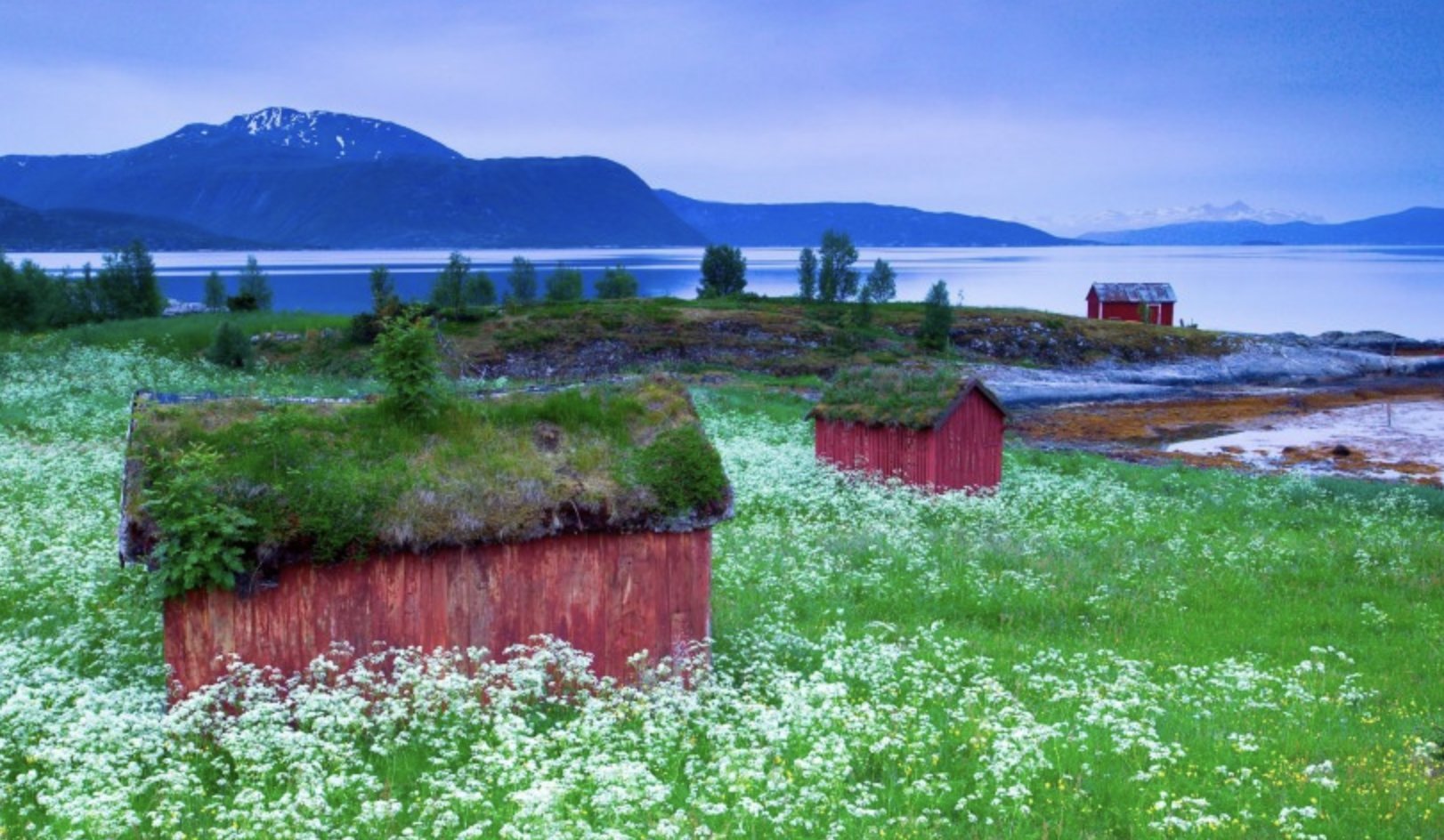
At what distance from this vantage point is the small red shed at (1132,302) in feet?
347

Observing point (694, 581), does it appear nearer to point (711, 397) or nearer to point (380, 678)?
point (380, 678)

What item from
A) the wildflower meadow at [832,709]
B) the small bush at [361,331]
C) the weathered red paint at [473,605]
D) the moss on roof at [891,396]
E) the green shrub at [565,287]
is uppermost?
the green shrub at [565,287]

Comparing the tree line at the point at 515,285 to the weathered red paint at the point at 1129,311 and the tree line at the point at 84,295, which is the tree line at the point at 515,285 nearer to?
the tree line at the point at 84,295

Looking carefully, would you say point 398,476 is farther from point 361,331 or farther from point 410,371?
point 361,331

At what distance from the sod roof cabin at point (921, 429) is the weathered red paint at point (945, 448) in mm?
24

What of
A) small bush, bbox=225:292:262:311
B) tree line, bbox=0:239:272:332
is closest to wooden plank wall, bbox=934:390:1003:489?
tree line, bbox=0:239:272:332

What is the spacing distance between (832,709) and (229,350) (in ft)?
184

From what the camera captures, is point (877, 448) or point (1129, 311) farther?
point (1129, 311)

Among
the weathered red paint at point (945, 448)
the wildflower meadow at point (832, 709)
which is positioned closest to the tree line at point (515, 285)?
the weathered red paint at point (945, 448)

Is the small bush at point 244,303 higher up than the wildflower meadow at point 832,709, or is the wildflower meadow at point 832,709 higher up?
the small bush at point 244,303

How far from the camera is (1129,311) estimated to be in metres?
106

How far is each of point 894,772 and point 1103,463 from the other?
101ft

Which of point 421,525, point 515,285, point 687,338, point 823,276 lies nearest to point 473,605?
point 421,525

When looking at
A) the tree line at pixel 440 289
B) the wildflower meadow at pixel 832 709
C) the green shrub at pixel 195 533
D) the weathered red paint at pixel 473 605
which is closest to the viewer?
the wildflower meadow at pixel 832 709
